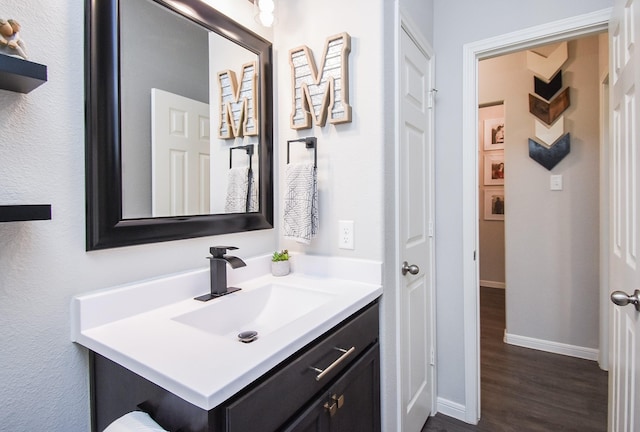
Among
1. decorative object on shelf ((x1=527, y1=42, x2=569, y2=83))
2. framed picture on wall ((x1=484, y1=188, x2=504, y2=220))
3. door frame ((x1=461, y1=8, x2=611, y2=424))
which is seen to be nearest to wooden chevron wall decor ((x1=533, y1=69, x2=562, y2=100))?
decorative object on shelf ((x1=527, y1=42, x2=569, y2=83))

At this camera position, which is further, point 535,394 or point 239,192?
point 535,394

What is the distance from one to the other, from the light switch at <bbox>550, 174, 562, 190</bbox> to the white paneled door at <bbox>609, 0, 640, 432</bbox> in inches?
52.8

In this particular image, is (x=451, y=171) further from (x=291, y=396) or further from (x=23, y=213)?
(x=23, y=213)

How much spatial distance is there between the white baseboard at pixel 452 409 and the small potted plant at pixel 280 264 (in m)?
1.27

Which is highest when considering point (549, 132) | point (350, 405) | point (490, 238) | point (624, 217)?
point (549, 132)

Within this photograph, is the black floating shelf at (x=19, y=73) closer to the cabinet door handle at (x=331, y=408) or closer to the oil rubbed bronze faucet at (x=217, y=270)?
the oil rubbed bronze faucet at (x=217, y=270)

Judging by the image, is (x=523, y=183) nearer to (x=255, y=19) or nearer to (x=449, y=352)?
(x=449, y=352)

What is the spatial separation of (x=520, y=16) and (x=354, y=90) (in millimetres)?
1096

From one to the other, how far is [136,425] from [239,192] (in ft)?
2.98

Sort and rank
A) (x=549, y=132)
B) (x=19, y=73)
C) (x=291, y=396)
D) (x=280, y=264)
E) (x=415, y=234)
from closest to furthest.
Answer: (x=19, y=73) → (x=291, y=396) → (x=280, y=264) → (x=415, y=234) → (x=549, y=132)

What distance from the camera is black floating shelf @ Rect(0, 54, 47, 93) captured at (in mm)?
684

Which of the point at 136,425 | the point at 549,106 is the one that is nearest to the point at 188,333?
the point at 136,425

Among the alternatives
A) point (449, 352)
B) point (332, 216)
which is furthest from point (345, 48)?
point (449, 352)

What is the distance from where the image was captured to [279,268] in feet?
4.82
